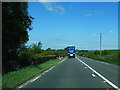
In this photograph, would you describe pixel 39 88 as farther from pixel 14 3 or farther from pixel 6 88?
pixel 14 3

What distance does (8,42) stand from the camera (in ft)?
76.3

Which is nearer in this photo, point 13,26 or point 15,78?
point 15,78

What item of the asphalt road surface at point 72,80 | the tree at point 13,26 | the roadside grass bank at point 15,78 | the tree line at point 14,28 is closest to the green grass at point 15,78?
the roadside grass bank at point 15,78

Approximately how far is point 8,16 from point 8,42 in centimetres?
261

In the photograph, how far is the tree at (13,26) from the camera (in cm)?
2241

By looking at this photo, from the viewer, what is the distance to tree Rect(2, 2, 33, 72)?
22.4 meters

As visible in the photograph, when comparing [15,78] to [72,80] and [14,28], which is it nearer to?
[72,80]

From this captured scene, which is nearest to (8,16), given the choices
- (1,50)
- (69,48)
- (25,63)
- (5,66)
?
(1,50)

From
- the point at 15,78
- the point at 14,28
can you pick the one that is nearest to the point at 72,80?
the point at 15,78

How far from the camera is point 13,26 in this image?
22578 millimetres

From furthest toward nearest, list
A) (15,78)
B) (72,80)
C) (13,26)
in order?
(13,26), (72,80), (15,78)

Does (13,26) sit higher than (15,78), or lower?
higher

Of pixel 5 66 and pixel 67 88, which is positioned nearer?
pixel 67 88

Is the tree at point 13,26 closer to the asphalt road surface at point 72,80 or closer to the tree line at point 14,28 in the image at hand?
the tree line at point 14,28
